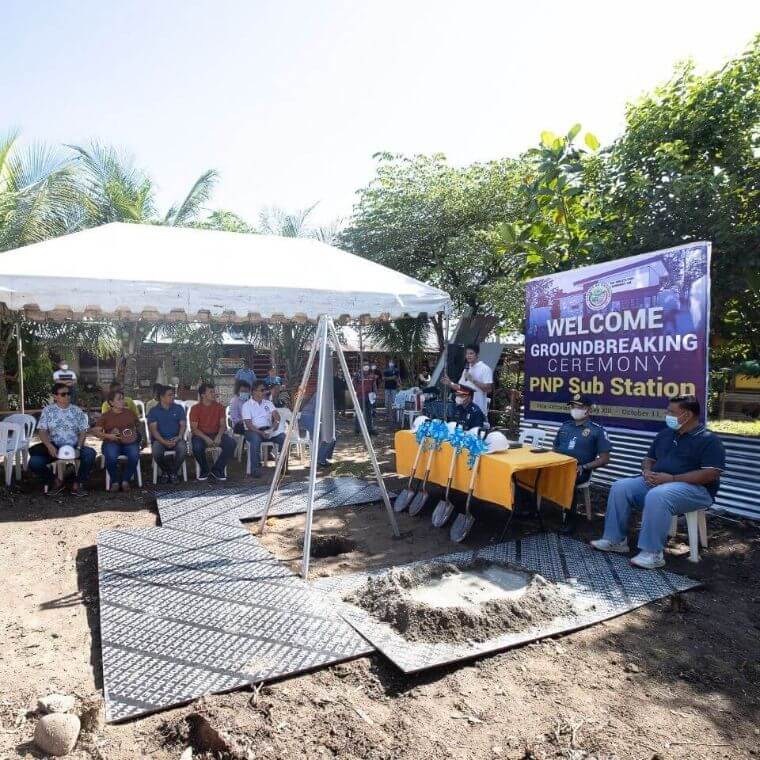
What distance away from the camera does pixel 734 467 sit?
18.8 ft

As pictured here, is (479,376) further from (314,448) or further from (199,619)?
(199,619)

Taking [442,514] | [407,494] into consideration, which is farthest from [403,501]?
[442,514]

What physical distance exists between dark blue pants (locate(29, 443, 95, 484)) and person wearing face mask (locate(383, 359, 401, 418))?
8.90 metres

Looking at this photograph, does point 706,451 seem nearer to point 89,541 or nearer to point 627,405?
point 627,405

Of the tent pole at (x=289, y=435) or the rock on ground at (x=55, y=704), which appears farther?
the tent pole at (x=289, y=435)

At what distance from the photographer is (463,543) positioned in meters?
5.06

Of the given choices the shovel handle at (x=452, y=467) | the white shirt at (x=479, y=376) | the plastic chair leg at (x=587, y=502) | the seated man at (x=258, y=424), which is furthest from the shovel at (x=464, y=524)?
the seated man at (x=258, y=424)

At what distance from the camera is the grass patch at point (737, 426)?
37.7 ft

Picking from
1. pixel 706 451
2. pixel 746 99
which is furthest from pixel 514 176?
pixel 706 451

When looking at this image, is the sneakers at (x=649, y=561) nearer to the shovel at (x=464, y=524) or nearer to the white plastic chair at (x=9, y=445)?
the shovel at (x=464, y=524)

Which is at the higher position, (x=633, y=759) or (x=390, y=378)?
(x=390, y=378)

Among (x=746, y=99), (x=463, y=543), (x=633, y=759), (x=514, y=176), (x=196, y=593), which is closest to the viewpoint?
(x=633, y=759)

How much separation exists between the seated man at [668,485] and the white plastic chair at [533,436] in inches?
80.5

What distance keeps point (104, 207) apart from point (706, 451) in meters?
13.4
